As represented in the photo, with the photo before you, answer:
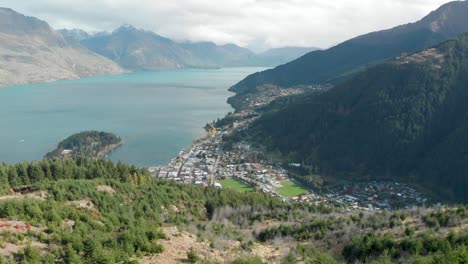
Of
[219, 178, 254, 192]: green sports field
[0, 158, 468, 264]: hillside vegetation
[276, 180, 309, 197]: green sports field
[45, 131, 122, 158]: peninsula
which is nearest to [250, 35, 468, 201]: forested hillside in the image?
[276, 180, 309, 197]: green sports field

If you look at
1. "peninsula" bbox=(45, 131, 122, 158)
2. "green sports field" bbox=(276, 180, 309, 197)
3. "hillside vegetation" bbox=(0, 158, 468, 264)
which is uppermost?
"hillside vegetation" bbox=(0, 158, 468, 264)

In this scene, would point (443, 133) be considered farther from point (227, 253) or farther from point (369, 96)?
point (227, 253)

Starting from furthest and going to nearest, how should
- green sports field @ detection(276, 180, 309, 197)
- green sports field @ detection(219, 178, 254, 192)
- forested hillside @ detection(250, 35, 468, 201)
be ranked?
forested hillside @ detection(250, 35, 468, 201)
green sports field @ detection(219, 178, 254, 192)
green sports field @ detection(276, 180, 309, 197)

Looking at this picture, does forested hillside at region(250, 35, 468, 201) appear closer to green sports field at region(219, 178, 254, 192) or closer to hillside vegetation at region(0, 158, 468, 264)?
green sports field at region(219, 178, 254, 192)

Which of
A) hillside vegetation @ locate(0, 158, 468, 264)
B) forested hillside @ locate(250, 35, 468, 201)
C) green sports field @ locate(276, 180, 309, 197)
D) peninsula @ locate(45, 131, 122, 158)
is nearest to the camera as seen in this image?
hillside vegetation @ locate(0, 158, 468, 264)

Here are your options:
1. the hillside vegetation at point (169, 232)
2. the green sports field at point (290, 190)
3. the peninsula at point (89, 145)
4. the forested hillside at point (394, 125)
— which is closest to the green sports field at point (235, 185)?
the green sports field at point (290, 190)

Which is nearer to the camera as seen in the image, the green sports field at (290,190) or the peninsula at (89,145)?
the green sports field at (290,190)

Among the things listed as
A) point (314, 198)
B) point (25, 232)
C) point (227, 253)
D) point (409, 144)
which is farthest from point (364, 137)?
point (25, 232)

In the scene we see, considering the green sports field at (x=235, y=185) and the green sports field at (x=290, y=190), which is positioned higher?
the green sports field at (x=235, y=185)

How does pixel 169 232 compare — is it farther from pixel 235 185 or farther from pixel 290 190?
pixel 290 190

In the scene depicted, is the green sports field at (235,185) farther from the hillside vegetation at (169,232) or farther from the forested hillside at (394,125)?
the hillside vegetation at (169,232)
